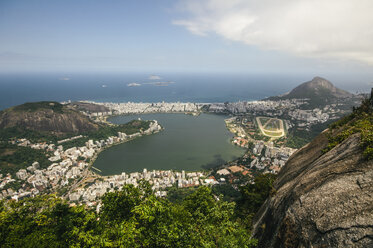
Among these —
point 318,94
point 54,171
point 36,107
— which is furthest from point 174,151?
point 318,94

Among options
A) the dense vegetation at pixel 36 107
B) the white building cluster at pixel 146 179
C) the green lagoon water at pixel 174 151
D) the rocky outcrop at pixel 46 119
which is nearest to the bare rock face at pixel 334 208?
the white building cluster at pixel 146 179

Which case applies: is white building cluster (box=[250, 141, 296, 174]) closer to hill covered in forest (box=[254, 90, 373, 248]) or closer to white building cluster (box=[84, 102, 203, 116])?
hill covered in forest (box=[254, 90, 373, 248])

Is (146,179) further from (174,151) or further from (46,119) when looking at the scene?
(46,119)

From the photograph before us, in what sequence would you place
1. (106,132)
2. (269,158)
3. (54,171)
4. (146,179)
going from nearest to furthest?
(146,179)
(54,171)
(269,158)
(106,132)

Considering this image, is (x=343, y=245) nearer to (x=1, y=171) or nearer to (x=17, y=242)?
(x=17, y=242)

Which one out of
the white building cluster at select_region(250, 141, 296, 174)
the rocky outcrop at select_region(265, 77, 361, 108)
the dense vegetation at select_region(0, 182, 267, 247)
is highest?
the rocky outcrop at select_region(265, 77, 361, 108)

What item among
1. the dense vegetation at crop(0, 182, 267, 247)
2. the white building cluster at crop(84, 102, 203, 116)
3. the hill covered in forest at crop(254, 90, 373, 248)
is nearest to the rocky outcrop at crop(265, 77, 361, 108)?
the white building cluster at crop(84, 102, 203, 116)

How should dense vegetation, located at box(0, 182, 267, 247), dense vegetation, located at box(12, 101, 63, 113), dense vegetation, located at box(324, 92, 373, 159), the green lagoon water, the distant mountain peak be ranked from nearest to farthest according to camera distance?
dense vegetation, located at box(0, 182, 267, 247) → dense vegetation, located at box(324, 92, 373, 159) → the green lagoon water → dense vegetation, located at box(12, 101, 63, 113) → the distant mountain peak

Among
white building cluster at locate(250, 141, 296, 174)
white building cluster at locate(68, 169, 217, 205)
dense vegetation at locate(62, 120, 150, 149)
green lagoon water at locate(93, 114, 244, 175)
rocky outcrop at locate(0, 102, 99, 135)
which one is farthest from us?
rocky outcrop at locate(0, 102, 99, 135)
